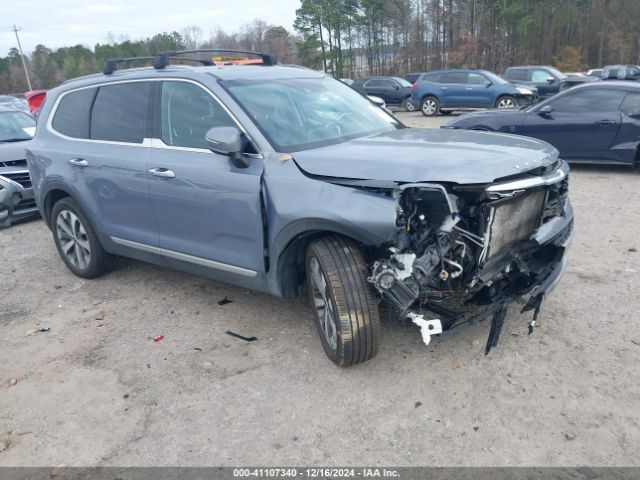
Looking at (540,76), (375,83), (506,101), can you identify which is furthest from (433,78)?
(375,83)

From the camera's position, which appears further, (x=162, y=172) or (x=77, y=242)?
(x=77, y=242)

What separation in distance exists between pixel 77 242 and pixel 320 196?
3.18 metres

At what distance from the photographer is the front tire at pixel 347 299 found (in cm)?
324

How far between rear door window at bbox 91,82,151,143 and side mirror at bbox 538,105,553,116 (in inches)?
287

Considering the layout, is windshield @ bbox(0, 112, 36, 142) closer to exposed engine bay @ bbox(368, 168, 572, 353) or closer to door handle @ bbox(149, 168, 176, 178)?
door handle @ bbox(149, 168, 176, 178)

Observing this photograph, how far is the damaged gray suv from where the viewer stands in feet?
10.2

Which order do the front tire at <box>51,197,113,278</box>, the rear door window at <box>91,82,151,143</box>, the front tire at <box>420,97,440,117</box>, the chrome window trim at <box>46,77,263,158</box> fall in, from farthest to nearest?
the front tire at <box>420,97,440,117</box>
the front tire at <box>51,197,113,278</box>
the rear door window at <box>91,82,151,143</box>
the chrome window trim at <box>46,77,263,158</box>

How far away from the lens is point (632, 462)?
8.50ft

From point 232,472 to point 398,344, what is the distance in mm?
1526

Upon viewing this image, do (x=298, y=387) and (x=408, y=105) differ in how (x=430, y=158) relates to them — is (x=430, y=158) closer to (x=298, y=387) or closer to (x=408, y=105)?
(x=298, y=387)

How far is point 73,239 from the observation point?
5375mm

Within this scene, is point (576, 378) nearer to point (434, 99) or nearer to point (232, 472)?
point (232, 472)

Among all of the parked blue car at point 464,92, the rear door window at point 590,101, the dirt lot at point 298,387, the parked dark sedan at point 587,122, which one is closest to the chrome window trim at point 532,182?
the dirt lot at point 298,387

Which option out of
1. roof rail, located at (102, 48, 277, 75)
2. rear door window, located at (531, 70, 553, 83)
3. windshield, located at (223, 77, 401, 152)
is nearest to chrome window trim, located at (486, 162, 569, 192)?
windshield, located at (223, 77, 401, 152)
